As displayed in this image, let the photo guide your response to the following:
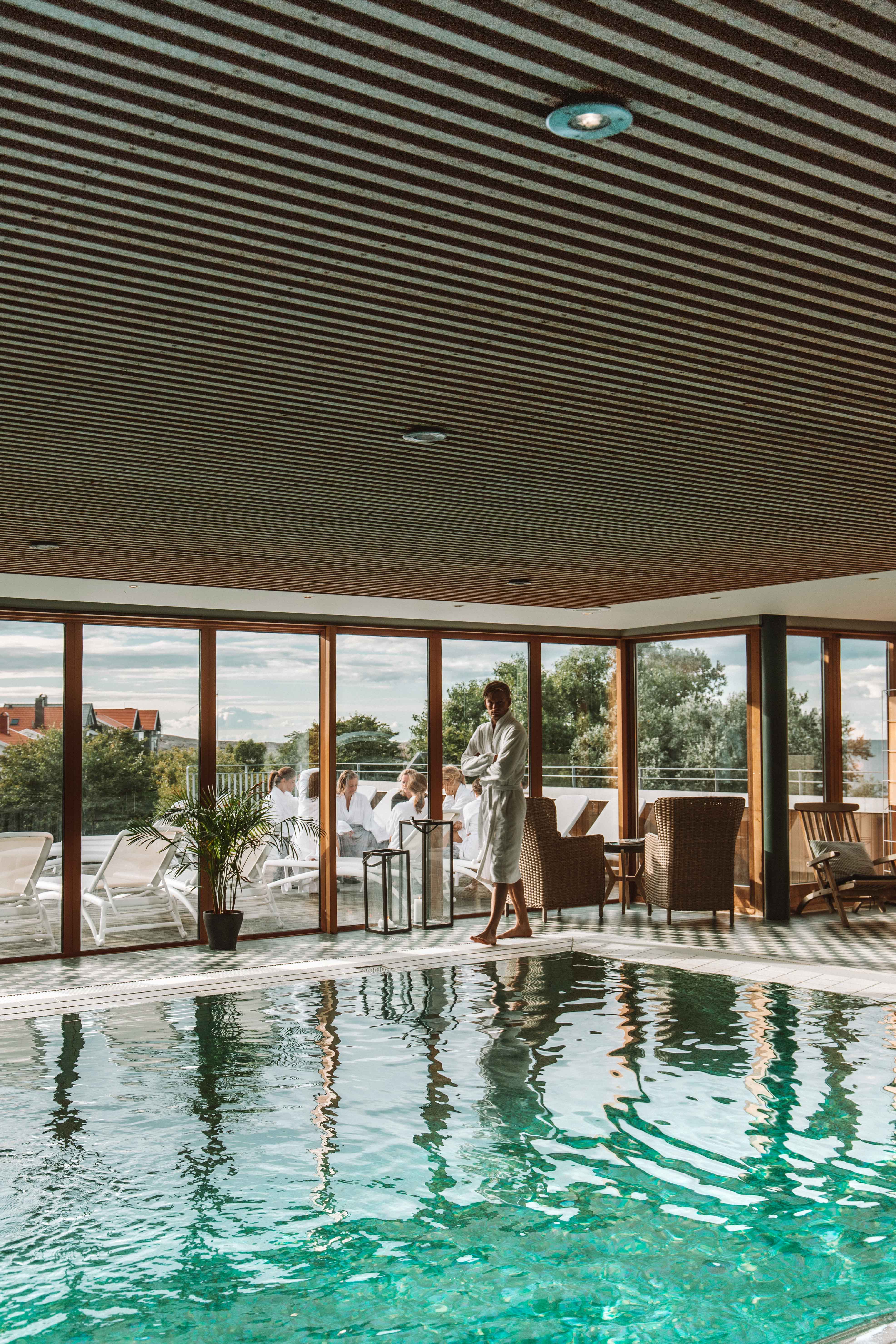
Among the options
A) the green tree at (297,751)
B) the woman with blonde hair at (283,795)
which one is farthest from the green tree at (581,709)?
the woman with blonde hair at (283,795)

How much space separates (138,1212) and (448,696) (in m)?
7.64

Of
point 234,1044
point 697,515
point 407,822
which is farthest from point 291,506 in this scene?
point 407,822

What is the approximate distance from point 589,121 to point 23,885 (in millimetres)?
8140

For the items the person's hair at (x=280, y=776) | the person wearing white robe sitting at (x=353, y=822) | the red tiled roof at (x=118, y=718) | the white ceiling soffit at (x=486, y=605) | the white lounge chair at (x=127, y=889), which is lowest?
the white lounge chair at (x=127, y=889)

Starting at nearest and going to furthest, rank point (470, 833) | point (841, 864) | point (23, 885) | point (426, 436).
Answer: point (426, 436) < point (23, 885) < point (841, 864) < point (470, 833)

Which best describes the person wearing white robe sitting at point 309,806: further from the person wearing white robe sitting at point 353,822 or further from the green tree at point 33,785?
the green tree at point 33,785

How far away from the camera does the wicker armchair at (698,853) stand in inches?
416

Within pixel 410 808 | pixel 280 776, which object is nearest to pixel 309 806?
pixel 280 776

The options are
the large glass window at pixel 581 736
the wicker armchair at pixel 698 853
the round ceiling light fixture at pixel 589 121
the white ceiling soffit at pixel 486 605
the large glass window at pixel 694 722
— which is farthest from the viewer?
the large glass window at pixel 581 736

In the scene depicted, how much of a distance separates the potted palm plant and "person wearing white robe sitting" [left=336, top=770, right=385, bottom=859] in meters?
0.80

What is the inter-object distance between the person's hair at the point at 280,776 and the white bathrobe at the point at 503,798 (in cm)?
191

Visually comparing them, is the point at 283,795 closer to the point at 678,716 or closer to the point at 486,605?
the point at 486,605

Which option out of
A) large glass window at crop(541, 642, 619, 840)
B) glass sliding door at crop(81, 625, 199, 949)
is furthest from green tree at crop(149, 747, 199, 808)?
large glass window at crop(541, 642, 619, 840)

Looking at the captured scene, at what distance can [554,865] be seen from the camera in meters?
10.8
